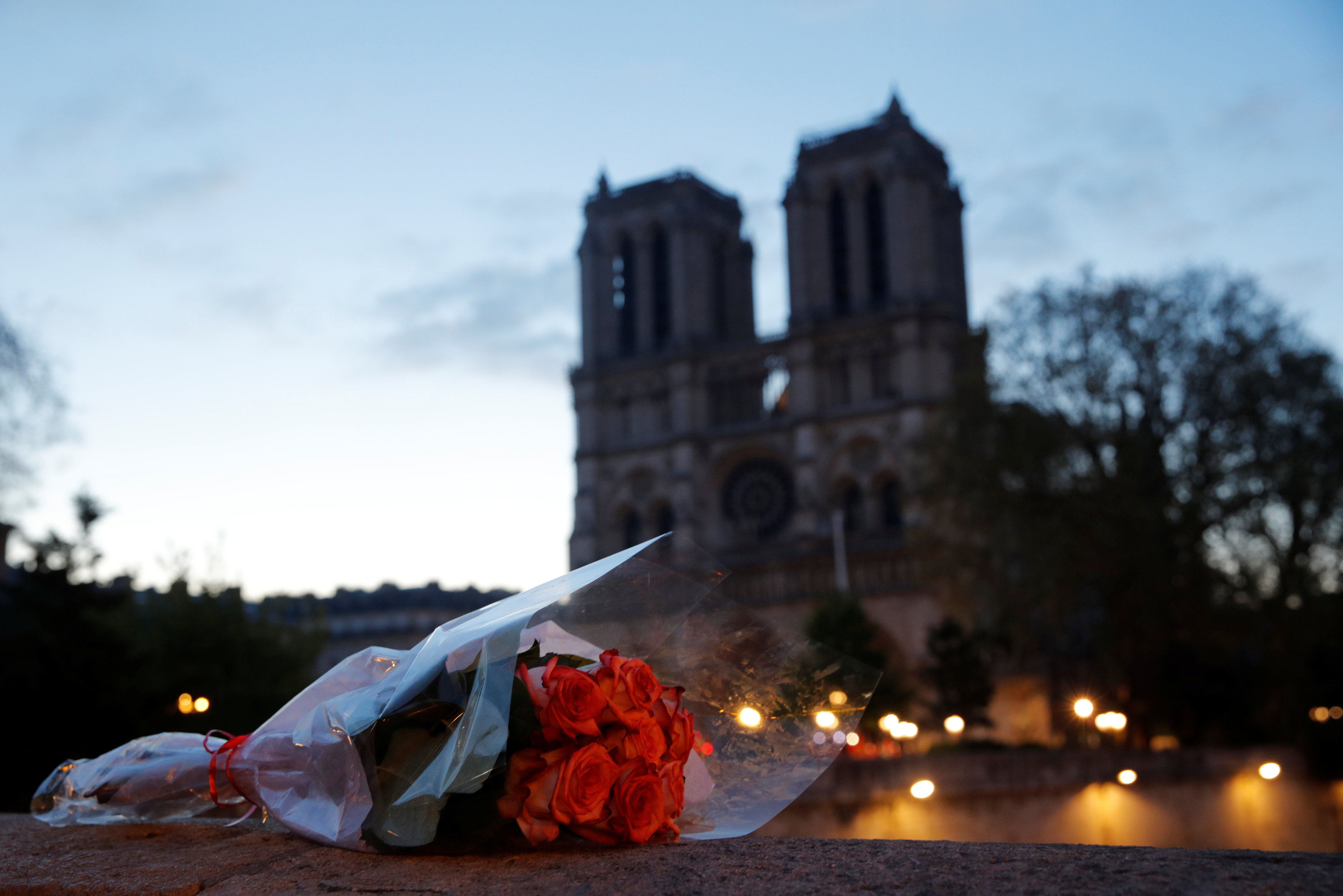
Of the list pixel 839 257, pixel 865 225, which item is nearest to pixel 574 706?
pixel 865 225

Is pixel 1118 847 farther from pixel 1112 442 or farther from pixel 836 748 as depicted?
pixel 1112 442

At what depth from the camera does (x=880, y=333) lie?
171 feet

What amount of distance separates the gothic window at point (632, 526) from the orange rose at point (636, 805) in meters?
52.0

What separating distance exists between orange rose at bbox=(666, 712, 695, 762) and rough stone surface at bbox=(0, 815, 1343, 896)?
172 mm

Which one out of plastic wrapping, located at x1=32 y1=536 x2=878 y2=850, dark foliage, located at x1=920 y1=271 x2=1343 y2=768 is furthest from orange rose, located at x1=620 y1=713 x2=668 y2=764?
dark foliage, located at x1=920 y1=271 x2=1343 y2=768

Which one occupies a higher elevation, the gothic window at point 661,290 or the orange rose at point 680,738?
the gothic window at point 661,290

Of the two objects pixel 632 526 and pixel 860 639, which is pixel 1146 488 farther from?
pixel 632 526

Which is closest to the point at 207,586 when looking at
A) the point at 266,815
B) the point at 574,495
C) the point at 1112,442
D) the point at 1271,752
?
the point at 1112,442

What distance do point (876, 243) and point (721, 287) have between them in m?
9.31

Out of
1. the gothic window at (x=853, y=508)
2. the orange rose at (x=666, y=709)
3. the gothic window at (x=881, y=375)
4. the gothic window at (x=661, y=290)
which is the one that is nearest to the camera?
the orange rose at (x=666, y=709)

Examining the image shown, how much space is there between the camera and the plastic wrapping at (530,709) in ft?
8.09


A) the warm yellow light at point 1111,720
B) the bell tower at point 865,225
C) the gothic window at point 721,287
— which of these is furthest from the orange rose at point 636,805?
the gothic window at point 721,287

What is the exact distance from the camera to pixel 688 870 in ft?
7.13

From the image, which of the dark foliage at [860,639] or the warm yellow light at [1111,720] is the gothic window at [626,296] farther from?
the warm yellow light at [1111,720]
